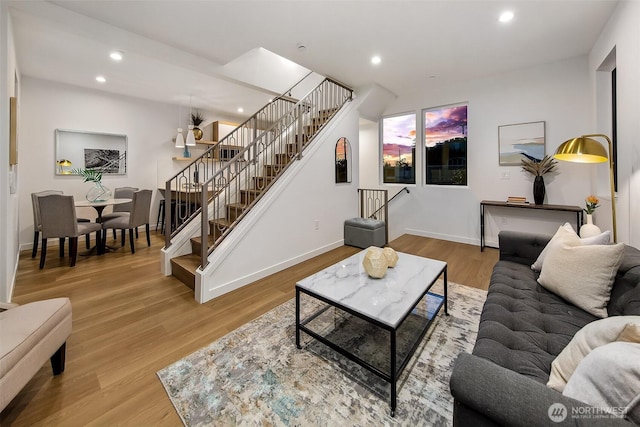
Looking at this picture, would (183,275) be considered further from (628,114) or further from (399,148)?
(399,148)

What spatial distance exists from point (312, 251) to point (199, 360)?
95.3 inches

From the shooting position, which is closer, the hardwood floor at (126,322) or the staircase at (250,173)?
the hardwood floor at (126,322)

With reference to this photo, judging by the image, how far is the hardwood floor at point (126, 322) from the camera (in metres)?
1.46

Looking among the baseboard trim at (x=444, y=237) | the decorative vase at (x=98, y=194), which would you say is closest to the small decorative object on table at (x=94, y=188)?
the decorative vase at (x=98, y=194)

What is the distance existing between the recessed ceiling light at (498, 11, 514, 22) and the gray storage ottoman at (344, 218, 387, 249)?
299 cm

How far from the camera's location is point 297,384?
1.62 m

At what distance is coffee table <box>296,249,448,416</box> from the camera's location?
5.13ft

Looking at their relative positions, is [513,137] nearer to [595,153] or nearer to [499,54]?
[499,54]

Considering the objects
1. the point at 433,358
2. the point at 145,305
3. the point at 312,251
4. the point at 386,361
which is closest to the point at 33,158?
the point at 145,305

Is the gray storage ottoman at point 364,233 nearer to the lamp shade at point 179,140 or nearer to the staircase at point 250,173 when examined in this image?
the staircase at point 250,173

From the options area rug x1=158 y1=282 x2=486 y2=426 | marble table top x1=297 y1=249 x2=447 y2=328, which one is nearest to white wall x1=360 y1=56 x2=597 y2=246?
marble table top x1=297 y1=249 x2=447 y2=328

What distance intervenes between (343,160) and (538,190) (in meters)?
3.06

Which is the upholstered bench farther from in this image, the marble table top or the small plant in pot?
the small plant in pot

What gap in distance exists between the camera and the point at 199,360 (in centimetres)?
183
